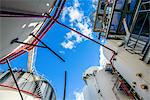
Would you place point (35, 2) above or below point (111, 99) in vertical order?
above

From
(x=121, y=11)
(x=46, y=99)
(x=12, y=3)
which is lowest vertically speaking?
(x=46, y=99)

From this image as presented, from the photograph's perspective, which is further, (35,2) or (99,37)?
(99,37)

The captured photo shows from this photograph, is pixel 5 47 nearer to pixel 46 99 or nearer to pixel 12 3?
pixel 12 3

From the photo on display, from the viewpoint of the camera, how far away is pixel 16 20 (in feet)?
11.5

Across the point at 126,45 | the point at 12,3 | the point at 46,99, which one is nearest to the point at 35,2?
the point at 12,3

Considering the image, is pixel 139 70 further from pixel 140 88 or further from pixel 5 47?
pixel 5 47

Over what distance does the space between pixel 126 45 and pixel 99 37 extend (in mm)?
3466

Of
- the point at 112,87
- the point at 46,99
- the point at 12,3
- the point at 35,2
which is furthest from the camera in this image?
the point at 46,99

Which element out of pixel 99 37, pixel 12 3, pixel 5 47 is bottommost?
pixel 99 37

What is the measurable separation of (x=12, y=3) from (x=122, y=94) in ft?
22.2

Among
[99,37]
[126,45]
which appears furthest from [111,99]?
[99,37]

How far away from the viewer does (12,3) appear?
9.90 ft

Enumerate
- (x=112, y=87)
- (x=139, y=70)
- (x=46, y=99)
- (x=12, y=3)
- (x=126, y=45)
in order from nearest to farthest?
(x=12, y=3), (x=139, y=70), (x=126, y=45), (x=112, y=87), (x=46, y=99)

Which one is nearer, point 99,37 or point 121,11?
point 121,11
